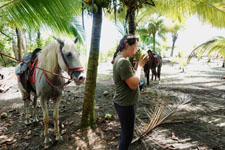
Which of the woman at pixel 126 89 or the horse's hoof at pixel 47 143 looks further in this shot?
the horse's hoof at pixel 47 143

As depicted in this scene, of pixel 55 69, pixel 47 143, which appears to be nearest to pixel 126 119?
pixel 55 69

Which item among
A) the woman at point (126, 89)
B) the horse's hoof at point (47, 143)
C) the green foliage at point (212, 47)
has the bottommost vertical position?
the horse's hoof at point (47, 143)

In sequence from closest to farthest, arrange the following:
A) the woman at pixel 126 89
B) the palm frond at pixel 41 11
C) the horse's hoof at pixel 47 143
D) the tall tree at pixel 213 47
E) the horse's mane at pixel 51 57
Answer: the woman at pixel 126 89, the palm frond at pixel 41 11, the horse's mane at pixel 51 57, the horse's hoof at pixel 47 143, the tall tree at pixel 213 47

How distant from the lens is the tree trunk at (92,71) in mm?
2940

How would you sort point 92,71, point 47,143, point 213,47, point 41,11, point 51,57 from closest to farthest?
point 41,11 < point 51,57 < point 47,143 < point 92,71 < point 213,47

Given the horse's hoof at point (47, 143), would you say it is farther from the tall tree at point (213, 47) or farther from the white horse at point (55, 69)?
the tall tree at point (213, 47)

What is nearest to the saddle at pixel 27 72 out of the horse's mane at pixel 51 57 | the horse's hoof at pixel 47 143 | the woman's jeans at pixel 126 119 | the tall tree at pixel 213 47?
the horse's mane at pixel 51 57

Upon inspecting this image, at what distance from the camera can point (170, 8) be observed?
4.64 metres

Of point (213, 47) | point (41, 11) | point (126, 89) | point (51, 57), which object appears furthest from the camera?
point (213, 47)

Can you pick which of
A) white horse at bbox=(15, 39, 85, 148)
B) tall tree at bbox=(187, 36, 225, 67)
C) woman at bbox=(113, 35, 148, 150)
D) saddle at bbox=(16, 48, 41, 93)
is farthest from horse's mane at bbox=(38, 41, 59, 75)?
tall tree at bbox=(187, 36, 225, 67)

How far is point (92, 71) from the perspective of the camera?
3020 mm

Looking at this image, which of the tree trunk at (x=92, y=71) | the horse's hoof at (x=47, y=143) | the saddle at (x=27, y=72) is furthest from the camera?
the saddle at (x=27, y=72)

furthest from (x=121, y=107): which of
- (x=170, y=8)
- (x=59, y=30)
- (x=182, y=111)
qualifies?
(x=170, y=8)

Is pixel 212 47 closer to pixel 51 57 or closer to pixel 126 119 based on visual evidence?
pixel 126 119
